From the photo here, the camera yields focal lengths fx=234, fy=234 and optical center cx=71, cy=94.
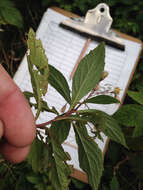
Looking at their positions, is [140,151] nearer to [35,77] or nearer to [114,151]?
[114,151]

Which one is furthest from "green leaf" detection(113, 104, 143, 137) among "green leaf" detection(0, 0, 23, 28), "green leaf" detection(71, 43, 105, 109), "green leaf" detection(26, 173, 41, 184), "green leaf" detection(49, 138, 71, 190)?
"green leaf" detection(0, 0, 23, 28)

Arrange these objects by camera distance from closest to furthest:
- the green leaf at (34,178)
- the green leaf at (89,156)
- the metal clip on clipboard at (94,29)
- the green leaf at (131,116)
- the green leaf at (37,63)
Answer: the green leaf at (37,63)
the green leaf at (89,156)
the green leaf at (131,116)
the green leaf at (34,178)
the metal clip on clipboard at (94,29)

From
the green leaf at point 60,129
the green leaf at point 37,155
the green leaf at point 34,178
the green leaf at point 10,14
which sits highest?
the green leaf at point 10,14

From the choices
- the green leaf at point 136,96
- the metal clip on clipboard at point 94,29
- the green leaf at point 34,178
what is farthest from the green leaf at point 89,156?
the metal clip on clipboard at point 94,29

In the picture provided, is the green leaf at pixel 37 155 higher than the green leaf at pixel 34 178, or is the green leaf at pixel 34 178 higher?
the green leaf at pixel 37 155

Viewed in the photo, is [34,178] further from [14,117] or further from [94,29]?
[94,29]

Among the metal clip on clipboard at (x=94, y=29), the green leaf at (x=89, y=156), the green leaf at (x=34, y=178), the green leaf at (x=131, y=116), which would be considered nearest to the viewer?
the green leaf at (x=89, y=156)

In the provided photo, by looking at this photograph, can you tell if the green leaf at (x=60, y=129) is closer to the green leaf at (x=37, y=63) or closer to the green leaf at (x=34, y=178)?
the green leaf at (x=37, y=63)
